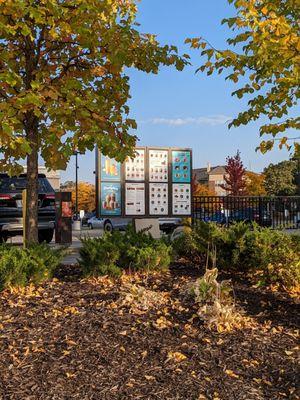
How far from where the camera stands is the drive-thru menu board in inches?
374

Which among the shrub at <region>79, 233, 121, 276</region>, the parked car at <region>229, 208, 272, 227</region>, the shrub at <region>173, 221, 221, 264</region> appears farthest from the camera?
the parked car at <region>229, 208, 272, 227</region>

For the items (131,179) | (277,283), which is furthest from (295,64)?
(131,179)

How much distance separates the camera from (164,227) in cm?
2072

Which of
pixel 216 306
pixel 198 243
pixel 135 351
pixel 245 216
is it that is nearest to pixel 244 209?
pixel 245 216

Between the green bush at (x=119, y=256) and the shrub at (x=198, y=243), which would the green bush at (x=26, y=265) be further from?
the shrub at (x=198, y=243)

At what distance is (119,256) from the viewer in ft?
20.1

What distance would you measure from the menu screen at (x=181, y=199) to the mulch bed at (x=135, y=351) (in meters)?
5.19

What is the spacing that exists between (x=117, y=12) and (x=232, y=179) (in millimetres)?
39293

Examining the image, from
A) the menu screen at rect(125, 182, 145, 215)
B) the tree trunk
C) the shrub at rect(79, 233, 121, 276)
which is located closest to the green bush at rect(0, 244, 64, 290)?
the shrub at rect(79, 233, 121, 276)

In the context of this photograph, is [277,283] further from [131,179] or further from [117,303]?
[131,179]

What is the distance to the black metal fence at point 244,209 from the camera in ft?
49.5

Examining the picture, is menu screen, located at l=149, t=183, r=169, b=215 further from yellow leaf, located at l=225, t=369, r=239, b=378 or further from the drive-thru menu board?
yellow leaf, located at l=225, t=369, r=239, b=378

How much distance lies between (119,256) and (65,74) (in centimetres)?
251

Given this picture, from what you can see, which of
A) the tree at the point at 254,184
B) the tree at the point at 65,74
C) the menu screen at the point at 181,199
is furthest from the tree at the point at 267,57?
the tree at the point at 254,184
